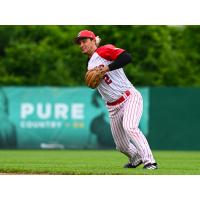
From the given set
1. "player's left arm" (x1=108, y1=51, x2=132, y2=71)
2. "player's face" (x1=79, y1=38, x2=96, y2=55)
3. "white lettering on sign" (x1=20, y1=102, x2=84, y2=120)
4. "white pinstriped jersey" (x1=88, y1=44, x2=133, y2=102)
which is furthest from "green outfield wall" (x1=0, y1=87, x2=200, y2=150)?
"player's left arm" (x1=108, y1=51, x2=132, y2=71)

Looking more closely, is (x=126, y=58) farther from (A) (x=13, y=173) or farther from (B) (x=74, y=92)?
(B) (x=74, y=92)

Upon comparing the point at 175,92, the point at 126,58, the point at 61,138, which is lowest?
the point at 61,138

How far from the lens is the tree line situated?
3588 cm

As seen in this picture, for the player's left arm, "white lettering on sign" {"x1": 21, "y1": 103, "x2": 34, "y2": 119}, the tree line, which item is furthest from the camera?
the tree line

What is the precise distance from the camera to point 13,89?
24.7 meters

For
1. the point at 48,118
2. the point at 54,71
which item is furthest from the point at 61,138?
the point at 54,71

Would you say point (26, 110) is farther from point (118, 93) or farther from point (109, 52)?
point (109, 52)

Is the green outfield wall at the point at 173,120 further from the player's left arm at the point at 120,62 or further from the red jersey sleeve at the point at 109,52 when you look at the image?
the player's left arm at the point at 120,62

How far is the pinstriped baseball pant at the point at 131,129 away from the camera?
11328 mm

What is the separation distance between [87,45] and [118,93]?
0.83m

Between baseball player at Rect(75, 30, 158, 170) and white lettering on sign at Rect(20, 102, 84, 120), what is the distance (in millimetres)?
12499

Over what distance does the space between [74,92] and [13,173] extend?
13496 millimetres

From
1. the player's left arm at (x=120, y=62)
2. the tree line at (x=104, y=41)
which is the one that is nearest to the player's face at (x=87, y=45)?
the player's left arm at (x=120, y=62)

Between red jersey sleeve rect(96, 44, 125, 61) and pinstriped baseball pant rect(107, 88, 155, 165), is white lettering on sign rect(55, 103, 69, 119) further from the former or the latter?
red jersey sleeve rect(96, 44, 125, 61)
